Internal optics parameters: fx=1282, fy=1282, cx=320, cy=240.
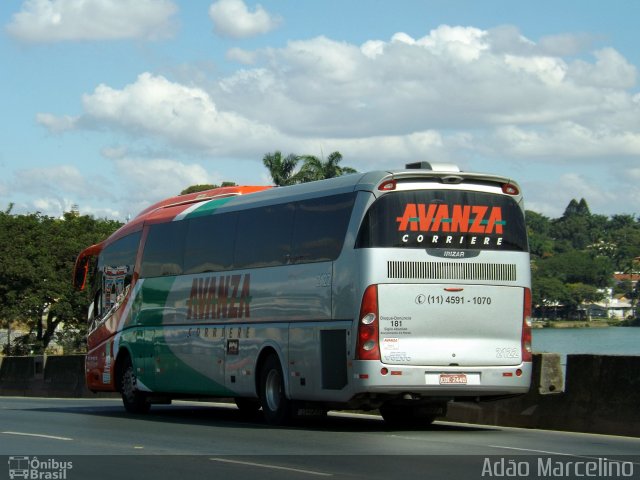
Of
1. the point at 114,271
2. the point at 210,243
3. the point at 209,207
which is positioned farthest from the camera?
the point at 114,271

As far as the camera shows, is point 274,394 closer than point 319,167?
Yes

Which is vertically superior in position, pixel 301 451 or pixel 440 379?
pixel 440 379

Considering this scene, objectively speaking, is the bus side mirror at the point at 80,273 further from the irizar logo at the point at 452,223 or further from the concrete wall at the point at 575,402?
the irizar logo at the point at 452,223

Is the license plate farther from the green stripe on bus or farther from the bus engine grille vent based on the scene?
the green stripe on bus

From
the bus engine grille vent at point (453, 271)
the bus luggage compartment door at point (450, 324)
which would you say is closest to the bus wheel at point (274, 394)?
the bus luggage compartment door at point (450, 324)

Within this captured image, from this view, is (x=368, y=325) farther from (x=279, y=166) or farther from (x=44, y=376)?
(x=279, y=166)

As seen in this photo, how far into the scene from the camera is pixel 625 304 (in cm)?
12625

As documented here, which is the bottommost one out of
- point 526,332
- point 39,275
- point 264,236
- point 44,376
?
point 44,376

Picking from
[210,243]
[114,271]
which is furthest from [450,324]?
[114,271]

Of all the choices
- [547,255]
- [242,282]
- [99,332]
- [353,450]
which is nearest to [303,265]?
[242,282]

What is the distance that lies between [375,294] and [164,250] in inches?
273

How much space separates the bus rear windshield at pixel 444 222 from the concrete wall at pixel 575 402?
191 centimetres

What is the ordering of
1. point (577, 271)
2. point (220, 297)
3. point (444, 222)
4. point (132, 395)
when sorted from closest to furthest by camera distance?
point (444, 222) → point (220, 297) → point (132, 395) → point (577, 271)

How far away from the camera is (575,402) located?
18.3m
